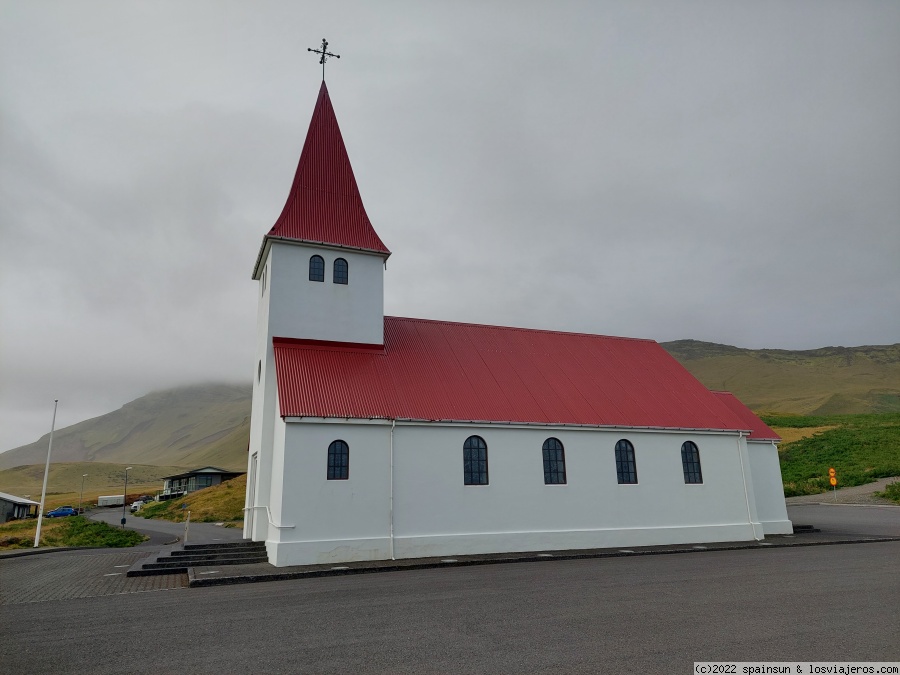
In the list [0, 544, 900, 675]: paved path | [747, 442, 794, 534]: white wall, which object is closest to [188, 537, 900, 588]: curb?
[0, 544, 900, 675]: paved path

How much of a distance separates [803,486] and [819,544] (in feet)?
78.8

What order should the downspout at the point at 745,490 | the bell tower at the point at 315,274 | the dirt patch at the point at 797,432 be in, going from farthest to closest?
the dirt patch at the point at 797,432 < the downspout at the point at 745,490 < the bell tower at the point at 315,274

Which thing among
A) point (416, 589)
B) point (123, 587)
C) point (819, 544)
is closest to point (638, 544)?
point (819, 544)

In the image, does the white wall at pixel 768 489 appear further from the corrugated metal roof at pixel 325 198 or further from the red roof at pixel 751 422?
the corrugated metal roof at pixel 325 198

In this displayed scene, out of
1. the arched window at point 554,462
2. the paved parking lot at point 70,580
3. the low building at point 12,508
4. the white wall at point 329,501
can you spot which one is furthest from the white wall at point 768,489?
the low building at point 12,508

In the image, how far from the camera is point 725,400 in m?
24.0

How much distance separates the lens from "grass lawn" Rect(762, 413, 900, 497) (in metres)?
37.7

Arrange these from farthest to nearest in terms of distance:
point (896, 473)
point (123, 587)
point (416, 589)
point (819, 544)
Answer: point (896, 473)
point (819, 544)
point (123, 587)
point (416, 589)

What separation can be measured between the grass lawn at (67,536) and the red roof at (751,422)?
2750cm

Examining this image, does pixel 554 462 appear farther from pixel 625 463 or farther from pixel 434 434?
pixel 434 434

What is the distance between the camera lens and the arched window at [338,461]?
15203 millimetres

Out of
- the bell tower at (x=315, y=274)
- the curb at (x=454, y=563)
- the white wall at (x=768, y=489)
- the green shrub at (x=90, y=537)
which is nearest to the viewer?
the curb at (x=454, y=563)

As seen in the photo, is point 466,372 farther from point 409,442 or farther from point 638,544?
point 638,544

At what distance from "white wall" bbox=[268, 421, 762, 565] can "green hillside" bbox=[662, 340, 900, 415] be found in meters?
97.6
